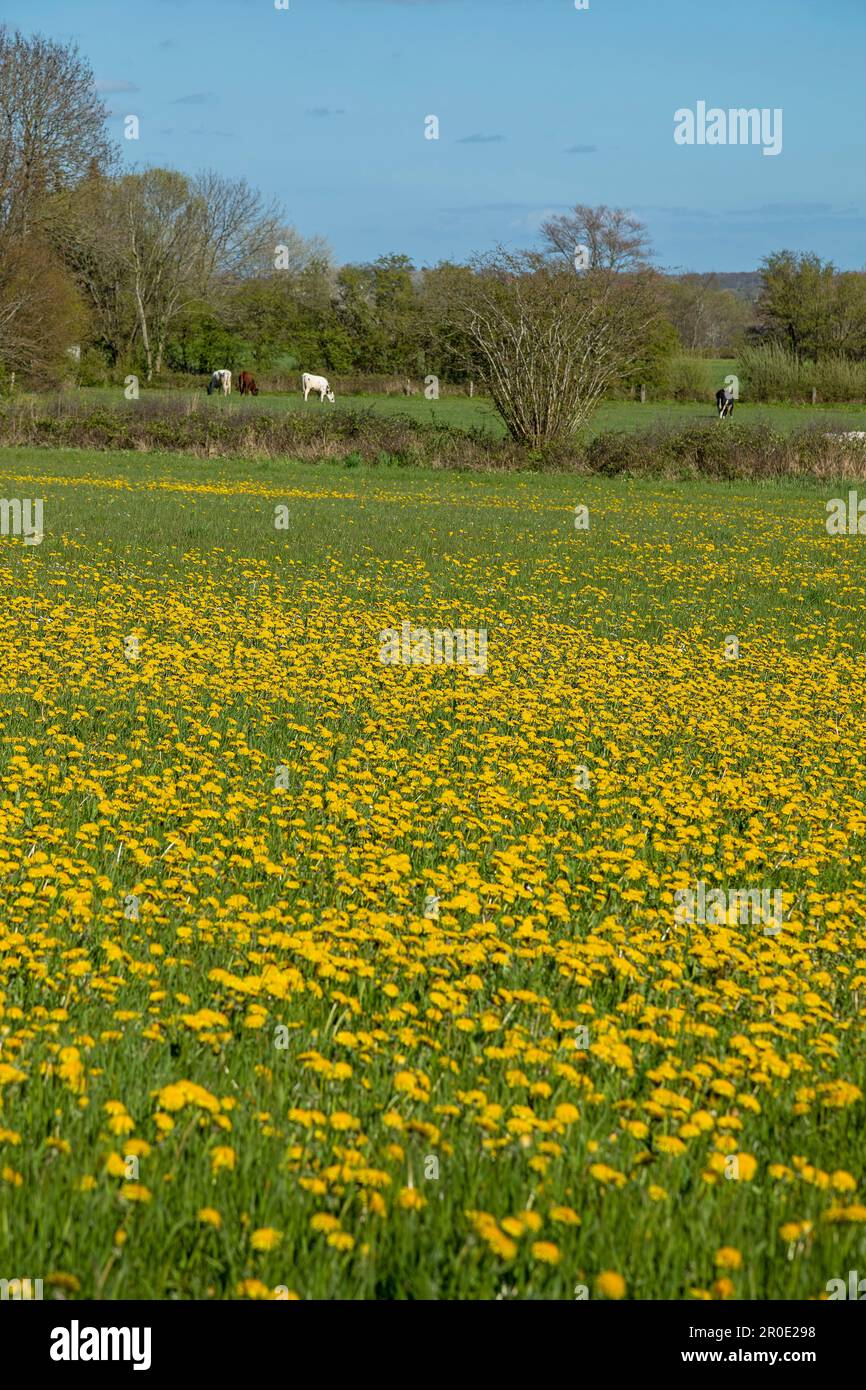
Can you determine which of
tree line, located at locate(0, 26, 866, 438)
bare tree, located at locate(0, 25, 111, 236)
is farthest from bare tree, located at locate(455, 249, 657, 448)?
bare tree, located at locate(0, 25, 111, 236)

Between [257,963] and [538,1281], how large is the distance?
1868mm

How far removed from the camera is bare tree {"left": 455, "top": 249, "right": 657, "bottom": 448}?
120 feet

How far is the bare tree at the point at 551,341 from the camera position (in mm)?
36469

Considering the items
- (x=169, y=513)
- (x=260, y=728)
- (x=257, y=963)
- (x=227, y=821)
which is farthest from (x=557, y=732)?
(x=169, y=513)

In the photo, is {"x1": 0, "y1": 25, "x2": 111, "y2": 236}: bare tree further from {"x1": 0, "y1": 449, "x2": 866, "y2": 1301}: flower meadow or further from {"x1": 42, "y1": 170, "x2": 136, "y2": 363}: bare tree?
{"x1": 0, "y1": 449, "x2": 866, "y2": 1301}: flower meadow

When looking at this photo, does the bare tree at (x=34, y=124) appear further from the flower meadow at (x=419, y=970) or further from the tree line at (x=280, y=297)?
the flower meadow at (x=419, y=970)

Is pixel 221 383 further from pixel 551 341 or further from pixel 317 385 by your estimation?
pixel 551 341

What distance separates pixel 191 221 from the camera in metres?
72.4

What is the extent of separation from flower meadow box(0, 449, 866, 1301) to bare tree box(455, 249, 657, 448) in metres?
24.8

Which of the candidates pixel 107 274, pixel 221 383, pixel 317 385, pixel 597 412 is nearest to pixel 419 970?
pixel 597 412

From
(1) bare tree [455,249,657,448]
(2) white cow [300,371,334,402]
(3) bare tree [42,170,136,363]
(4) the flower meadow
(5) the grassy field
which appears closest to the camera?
(4) the flower meadow

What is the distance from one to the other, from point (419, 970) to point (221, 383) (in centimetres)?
6370

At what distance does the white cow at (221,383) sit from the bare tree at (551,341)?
1061 inches

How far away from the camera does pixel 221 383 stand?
6519 cm
